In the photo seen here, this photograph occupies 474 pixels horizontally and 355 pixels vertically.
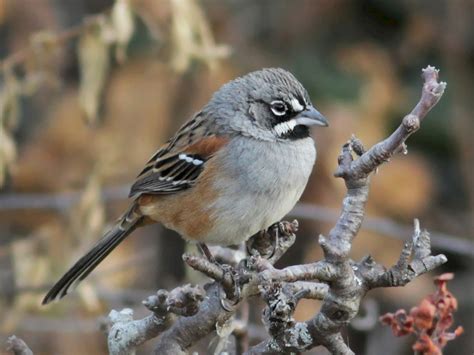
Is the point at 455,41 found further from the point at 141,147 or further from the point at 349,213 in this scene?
the point at 349,213

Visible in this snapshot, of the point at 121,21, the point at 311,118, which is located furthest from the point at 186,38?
the point at 311,118

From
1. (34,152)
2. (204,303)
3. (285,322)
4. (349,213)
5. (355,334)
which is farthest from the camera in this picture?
(355,334)

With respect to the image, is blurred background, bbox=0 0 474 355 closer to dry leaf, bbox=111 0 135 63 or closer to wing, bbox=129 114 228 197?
wing, bbox=129 114 228 197

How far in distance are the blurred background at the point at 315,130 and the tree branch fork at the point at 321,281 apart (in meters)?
3.28

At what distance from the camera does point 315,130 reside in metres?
6.70

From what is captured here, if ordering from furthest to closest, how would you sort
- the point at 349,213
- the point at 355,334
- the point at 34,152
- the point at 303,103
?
the point at 355,334, the point at 34,152, the point at 303,103, the point at 349,213

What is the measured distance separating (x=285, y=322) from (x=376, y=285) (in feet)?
1.03

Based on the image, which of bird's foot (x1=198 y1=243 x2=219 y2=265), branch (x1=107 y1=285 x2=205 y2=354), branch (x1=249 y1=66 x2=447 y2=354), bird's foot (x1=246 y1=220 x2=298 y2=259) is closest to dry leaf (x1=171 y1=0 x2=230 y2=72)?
bird's foot (x1=198 y1=243 x2=219 y2=265)

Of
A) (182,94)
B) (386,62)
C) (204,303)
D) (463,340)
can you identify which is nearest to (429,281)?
(463,340)

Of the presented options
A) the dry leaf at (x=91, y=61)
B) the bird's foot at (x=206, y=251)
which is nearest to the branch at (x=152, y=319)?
the bird's foot at (x=206, y=251)

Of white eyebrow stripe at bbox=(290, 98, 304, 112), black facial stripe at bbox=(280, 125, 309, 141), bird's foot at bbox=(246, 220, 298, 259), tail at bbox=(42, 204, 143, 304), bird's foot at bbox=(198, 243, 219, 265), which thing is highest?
white eyebrow stripe at bbox=(290, 98, 304, 112)

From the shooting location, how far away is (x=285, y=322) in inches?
107

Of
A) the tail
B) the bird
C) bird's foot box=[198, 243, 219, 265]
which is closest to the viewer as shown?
bird's foot box=[198, 243, 219, 265]

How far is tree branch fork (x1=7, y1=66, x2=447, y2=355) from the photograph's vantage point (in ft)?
8.91
